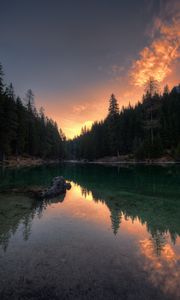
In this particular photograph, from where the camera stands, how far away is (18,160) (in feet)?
147

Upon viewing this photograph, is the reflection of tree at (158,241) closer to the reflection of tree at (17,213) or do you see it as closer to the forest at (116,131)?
the reflection of tree at (17,213)

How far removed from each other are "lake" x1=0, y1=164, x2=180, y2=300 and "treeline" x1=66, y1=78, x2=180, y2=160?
40.5 metres

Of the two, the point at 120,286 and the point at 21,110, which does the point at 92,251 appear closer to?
the point at 120,286

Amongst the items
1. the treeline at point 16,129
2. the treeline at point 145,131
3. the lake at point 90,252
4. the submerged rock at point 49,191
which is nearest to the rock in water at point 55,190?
the submerged rock at point 49,191

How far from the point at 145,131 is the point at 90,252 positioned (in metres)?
62.5

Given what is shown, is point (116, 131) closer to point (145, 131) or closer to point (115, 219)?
point (145, 131)

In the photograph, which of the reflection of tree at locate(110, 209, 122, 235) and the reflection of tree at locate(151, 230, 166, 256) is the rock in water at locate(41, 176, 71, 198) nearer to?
the reflection of tree at locate(110, 209, 122, 235)

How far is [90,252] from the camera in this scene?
4.81 metres

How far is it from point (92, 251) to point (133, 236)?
173 cm

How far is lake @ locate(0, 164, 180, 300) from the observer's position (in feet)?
10.9

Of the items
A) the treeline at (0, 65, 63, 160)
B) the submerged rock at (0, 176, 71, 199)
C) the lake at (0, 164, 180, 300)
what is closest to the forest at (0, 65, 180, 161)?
the treeline at (0, 65, 63, 160)

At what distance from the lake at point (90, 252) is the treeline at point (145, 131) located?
4051cm

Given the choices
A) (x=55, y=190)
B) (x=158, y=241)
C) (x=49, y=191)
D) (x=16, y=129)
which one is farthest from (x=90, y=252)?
(x=16, y=129)

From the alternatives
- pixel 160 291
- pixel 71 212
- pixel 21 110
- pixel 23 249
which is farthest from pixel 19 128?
pixel 160 291
